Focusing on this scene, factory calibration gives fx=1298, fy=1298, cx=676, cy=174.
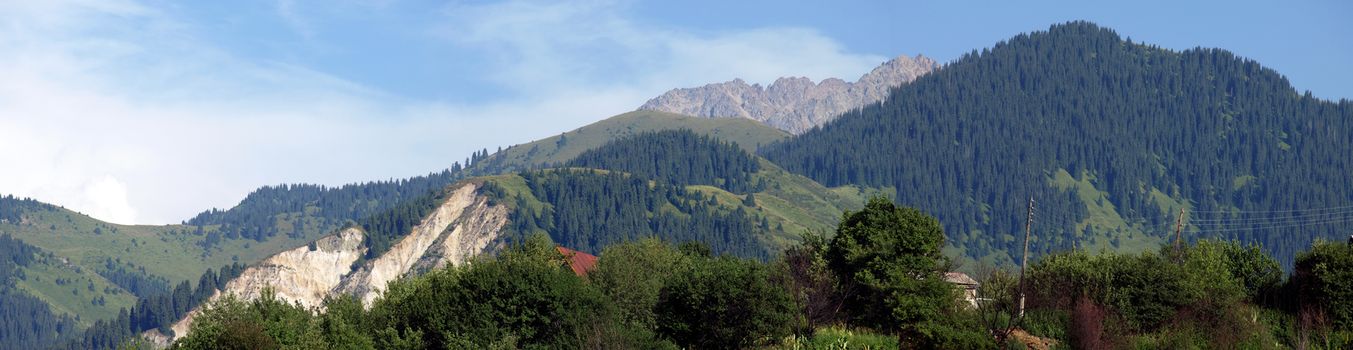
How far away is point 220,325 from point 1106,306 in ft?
159

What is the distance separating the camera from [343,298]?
9100 cm

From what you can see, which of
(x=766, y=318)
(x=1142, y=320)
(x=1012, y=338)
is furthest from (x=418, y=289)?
(x=1142, y=320)

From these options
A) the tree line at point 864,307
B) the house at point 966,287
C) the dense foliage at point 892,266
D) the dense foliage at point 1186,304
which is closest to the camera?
the dense foliage at point 1186,304

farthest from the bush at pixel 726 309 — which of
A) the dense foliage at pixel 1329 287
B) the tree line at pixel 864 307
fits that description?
the dense foliage at pixel 1329 287

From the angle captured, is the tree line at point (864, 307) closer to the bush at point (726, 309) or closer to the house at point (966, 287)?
the bush at point (726, 309)

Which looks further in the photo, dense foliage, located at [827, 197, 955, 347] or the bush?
dense foliage, located at [827, 197, 955, 347]

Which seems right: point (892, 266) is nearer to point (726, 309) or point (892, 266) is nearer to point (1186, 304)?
point (726, 309)

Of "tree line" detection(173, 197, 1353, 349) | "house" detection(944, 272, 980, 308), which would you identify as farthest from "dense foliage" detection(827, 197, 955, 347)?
→ "house" detection(944, 272, 980, 308)

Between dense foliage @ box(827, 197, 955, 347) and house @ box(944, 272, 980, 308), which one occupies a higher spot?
dense foliage @ box(827, 197, 955, 347)

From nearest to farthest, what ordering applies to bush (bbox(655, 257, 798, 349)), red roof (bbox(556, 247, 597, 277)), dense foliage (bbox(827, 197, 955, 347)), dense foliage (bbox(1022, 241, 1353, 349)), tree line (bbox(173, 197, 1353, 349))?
dense foliage (bbox(1022, 241, 1353, 349)), tree line (bbox(173, 197, 1353, 349)), bush (bbox(655, 257, 798, 349)), dense foliage (bbox(827, 197, 955, 347)), red roof (bbox(556, 247, 597, 277))

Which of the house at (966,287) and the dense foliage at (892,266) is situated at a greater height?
the dense foliage at (892,266)

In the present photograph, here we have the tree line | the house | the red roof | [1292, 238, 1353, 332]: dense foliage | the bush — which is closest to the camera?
the tree line

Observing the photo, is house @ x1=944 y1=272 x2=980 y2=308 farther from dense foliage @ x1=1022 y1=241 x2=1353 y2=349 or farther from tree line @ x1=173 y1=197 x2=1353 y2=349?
dense foliage @ x1=1022 y1=241 x2=1353 y2=349

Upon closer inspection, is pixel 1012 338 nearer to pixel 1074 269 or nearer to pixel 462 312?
pixel 1074 269
